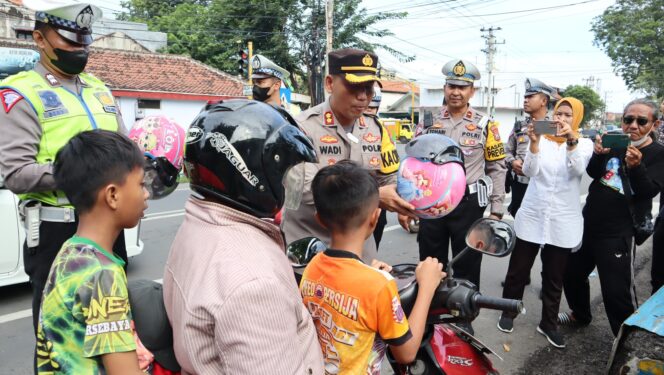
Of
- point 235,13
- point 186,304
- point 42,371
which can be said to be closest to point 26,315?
point 42,371

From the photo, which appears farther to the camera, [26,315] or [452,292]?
[26,315]

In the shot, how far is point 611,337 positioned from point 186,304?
386cm

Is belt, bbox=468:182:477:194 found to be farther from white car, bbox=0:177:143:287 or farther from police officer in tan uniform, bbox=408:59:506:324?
white car, bbox=0:177:143:287

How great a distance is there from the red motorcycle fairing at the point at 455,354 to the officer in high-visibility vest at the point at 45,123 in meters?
1.74

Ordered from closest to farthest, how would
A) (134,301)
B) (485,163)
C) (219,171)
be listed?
(219,171) → (134,301) → (485,163)

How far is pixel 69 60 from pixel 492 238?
212 cm

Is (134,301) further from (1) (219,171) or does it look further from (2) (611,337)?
(2) (611,337)

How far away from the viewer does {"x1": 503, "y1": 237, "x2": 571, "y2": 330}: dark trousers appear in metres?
3.76

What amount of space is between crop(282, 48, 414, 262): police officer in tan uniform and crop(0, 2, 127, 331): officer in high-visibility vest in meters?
1.10

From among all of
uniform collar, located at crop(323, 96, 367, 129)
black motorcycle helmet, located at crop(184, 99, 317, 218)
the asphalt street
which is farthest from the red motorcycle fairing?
uniform collar, located at crop(323, 96, 367, 129)

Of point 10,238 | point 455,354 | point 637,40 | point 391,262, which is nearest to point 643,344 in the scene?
point 455,354

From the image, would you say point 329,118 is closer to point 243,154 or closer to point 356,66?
point 356,66

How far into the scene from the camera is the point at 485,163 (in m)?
3.99

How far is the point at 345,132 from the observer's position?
287cm
